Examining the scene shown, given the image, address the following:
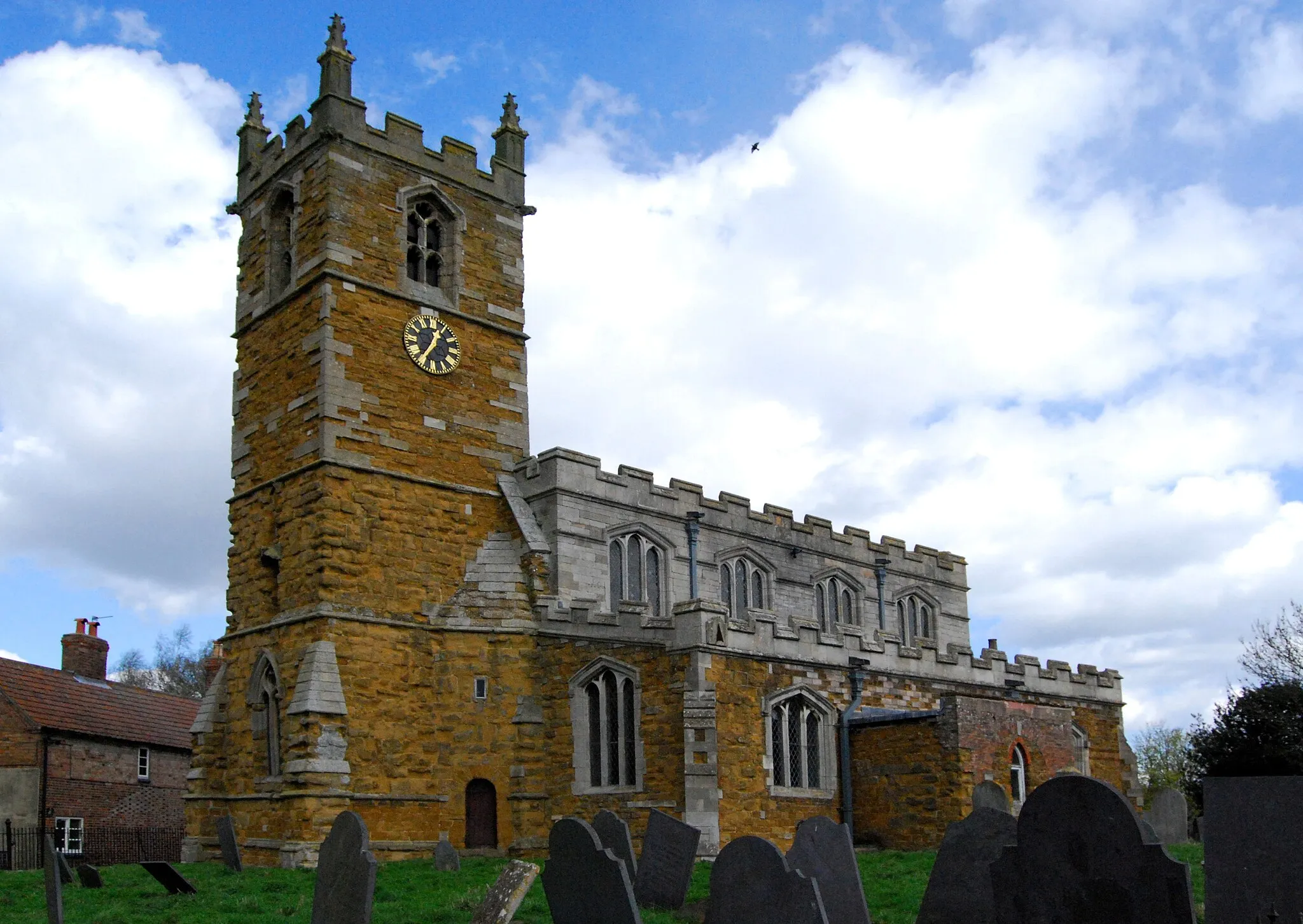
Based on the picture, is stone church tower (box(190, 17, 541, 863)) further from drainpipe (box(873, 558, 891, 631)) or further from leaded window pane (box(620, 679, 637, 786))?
drainpipe (box(873, 558, 891, 631))

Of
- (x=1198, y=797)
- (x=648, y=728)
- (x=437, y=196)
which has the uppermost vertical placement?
(x=437, y=196)

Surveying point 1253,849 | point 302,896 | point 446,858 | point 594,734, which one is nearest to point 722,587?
point 594,734

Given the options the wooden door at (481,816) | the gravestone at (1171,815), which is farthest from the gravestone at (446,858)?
the gravestone at (1171,815)

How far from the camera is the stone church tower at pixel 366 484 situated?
20.7 metres

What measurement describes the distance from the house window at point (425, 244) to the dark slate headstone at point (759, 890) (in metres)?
17.1

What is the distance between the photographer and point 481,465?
23.7 metres

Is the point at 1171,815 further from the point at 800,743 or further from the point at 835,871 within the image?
the point at 835,871

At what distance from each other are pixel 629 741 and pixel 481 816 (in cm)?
293

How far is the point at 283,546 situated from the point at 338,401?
273 cm

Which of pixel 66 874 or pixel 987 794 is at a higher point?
pixel 987 794

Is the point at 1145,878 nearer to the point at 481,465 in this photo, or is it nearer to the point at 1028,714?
the point at 1028,714

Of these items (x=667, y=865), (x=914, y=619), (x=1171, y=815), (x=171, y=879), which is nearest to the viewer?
(x=667, y=865)

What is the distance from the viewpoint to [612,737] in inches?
823

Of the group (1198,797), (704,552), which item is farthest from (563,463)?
(1198,797)
